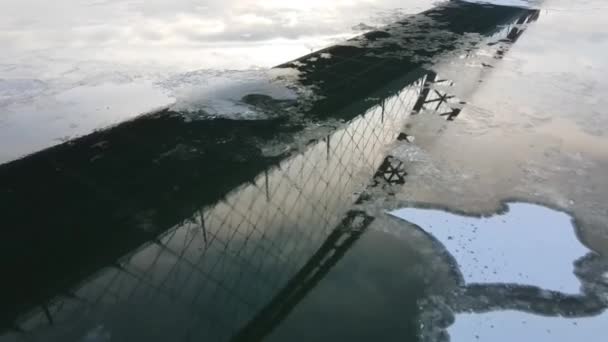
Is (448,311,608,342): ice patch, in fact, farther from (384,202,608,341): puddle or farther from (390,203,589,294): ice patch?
(390,203,589,294): ice patch

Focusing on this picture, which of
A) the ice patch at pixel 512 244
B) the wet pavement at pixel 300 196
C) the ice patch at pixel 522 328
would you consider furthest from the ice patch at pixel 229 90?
the ice patch at pixel 522 328

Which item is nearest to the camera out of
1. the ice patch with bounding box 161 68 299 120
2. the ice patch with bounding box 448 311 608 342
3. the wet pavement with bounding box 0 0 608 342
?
the ice patch with bounding box 448 311 608 342

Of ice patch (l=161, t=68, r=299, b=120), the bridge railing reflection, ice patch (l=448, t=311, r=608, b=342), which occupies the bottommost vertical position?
ice patch (l=448, t=311, r=608, b=342)

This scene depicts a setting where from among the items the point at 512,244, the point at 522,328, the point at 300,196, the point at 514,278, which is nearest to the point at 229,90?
the point at 300,196

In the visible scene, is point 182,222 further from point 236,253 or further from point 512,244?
point 512,244

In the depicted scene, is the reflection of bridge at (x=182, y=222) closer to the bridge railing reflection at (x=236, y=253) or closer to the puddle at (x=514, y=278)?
the bridge railing reflection at (x=236, y=253)

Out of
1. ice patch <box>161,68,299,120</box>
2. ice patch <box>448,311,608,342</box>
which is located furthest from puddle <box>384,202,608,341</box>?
ice patch <box>161,68,299,120</box>

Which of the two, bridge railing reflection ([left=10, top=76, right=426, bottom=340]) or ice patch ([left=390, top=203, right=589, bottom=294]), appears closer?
bridge railing reflection ([left=10, top=76, right=426, bottom=340])
